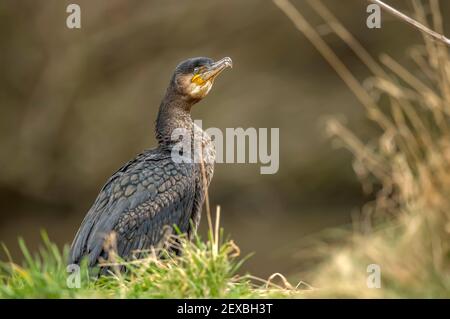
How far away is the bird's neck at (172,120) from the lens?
6262mm

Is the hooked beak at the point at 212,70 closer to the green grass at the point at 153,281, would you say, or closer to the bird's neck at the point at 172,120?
the bird's neck at the point at 172,120

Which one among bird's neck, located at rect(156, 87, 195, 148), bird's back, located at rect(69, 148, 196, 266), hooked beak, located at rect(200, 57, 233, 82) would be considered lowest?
bird's back, located at rect(69, 148, 196, 266)

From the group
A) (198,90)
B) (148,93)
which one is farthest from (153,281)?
(148,93)

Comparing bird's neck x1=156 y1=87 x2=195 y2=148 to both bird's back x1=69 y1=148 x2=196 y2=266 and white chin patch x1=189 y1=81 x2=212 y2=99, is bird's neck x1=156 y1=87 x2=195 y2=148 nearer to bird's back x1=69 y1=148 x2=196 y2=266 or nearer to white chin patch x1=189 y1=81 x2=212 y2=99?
white chin patch x1=189 y1=81 x2=212 y2=99

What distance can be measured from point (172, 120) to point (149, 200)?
0.77 m

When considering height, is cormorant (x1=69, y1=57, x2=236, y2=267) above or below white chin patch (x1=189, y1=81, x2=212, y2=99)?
below

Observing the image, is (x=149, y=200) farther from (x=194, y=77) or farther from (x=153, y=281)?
(x=153, y=281)

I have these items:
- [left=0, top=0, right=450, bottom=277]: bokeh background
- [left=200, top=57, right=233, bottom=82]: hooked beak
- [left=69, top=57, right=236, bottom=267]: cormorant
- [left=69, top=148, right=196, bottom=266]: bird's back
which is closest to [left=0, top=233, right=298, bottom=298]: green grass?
[left=69, top=57, right=236, bottom=267]: cormorant

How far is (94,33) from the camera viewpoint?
55.1ft

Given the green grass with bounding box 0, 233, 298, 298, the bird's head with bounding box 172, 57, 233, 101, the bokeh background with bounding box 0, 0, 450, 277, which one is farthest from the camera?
the bokeh background with bounding box 0, 0, 450, 277

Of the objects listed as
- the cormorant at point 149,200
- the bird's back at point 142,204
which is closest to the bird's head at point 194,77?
the cormorant at point 149,200

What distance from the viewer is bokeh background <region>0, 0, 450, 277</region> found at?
16625mm

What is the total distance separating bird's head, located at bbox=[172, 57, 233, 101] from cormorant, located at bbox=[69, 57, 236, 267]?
0.20 metres

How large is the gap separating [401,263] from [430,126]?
2.34 ft
